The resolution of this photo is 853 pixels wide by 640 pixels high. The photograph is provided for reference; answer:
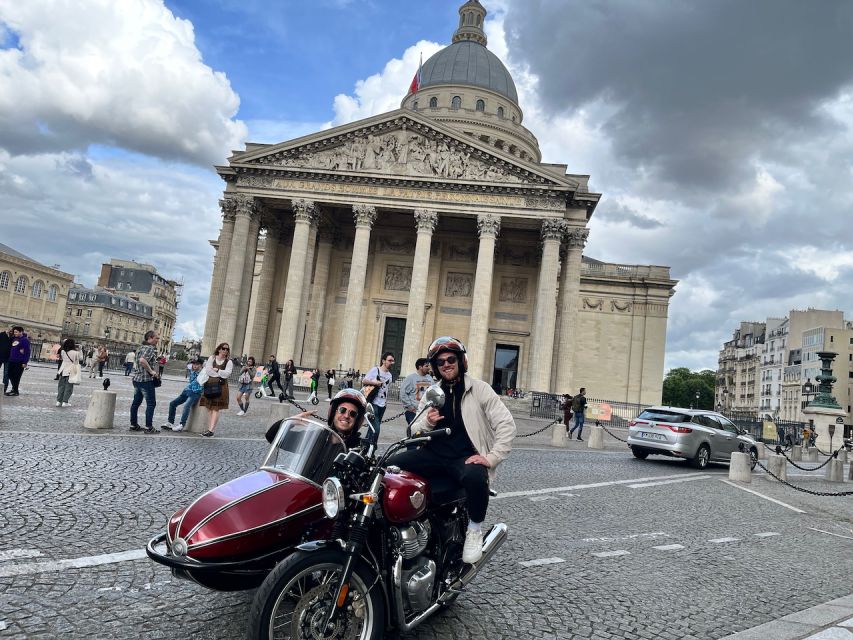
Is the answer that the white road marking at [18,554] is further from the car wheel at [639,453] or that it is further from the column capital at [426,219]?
the column capital at [426,219]

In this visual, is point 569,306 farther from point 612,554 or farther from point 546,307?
point 612,554

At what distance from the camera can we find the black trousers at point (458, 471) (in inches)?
146

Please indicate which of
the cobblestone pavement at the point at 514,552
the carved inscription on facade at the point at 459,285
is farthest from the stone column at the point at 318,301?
the cobblestone pavement at the point at 514,552

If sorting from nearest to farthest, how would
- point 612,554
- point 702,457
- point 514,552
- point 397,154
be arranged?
point 514,552 → point 612,554 → point 702,457 → point 397,154

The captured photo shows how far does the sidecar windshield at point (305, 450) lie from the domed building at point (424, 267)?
3046cm

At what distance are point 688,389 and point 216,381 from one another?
103 m

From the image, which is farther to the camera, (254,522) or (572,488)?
(572,488)

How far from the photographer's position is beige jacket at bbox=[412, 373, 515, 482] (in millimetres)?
3889

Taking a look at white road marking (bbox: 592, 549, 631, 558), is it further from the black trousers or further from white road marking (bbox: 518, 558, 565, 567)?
the black trousers

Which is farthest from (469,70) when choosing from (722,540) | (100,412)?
(722,540)

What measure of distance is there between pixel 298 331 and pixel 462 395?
108 ft

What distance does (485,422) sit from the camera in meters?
4.05


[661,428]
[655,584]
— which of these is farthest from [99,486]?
Result: [661,428]

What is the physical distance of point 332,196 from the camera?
36469mm
